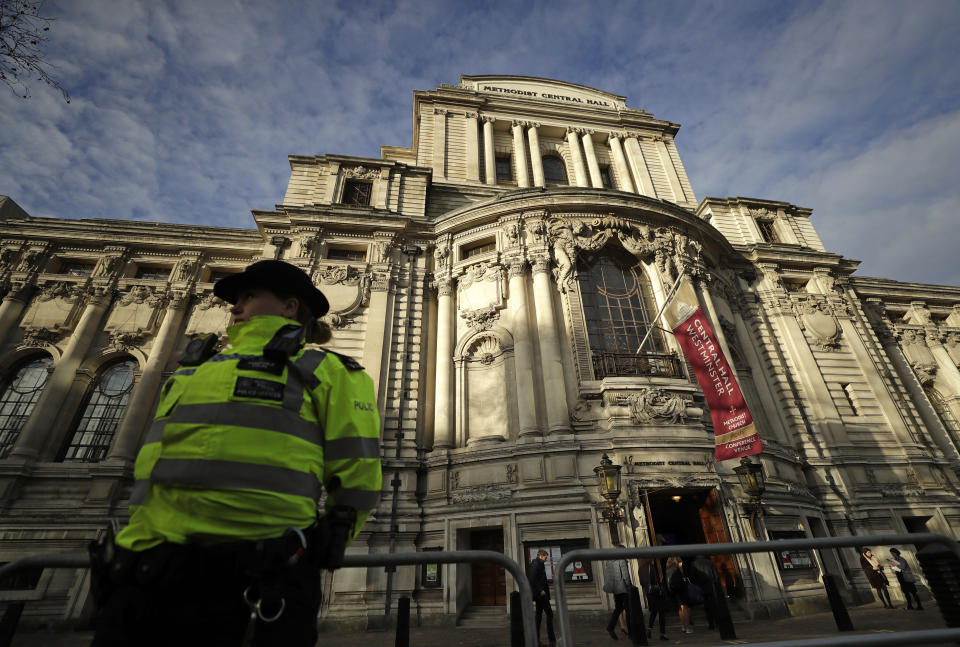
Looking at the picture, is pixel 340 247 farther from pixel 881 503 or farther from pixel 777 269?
pixel 881 503

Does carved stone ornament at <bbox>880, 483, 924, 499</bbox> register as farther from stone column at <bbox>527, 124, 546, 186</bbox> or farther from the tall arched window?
stone column at <bbox>527, 124, 546, 186</bbox>

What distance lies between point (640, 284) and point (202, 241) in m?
17.7

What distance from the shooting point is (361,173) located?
757 inches

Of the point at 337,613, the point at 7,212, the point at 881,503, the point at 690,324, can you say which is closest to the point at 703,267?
the point at 690,324

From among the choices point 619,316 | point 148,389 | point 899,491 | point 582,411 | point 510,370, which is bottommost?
point 899,491

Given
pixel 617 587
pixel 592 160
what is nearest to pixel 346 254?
pixel 617 587

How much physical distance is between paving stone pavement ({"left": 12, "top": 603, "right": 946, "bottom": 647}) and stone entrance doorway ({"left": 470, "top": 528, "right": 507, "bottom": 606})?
1254 millimetres

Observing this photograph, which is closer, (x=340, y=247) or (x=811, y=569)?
(x=811, y=569)

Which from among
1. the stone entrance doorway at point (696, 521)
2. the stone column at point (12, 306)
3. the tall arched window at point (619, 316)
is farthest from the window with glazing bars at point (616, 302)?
the stone column at point (12, 306)

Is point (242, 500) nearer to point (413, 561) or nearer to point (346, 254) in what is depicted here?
point (413, 561)

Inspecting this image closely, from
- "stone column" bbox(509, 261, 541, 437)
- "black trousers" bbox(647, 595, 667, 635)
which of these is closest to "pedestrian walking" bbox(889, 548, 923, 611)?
"black trousers" bbox(647, 595, 667, 635)

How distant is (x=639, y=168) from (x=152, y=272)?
945 inches

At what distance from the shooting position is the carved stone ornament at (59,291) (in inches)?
645

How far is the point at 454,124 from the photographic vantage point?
78.3ft
